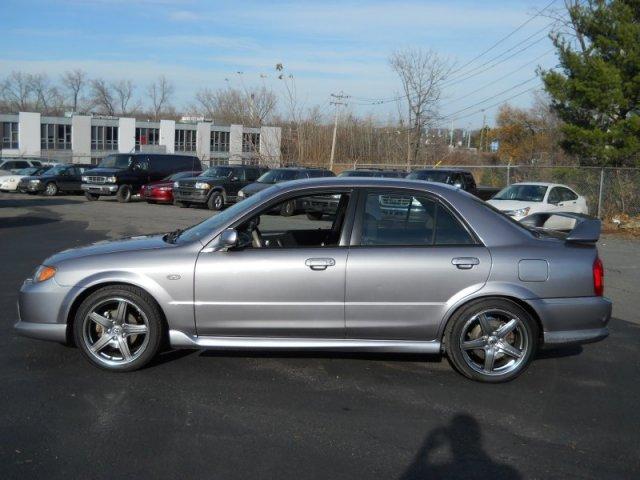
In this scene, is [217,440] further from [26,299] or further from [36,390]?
[26,299]

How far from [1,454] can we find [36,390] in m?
1.09

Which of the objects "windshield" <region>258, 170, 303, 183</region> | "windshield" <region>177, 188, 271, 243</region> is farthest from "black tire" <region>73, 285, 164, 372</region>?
"windshield" <region>258, 170, 303, 183</region>

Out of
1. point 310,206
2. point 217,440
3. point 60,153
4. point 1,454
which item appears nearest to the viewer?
point 1,454

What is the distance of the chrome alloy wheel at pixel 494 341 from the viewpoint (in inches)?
213

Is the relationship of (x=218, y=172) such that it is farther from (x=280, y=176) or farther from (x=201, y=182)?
(x=280, y=176)

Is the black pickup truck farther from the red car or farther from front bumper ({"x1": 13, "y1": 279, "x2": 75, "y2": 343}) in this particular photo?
front bumper ({"x1": 13, "y1": 279, "x2": 75, "y2": 343})

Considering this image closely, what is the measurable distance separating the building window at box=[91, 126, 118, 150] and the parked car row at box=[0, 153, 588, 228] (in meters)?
43.2

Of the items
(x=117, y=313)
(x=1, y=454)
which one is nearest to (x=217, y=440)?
(x=1, y=454)

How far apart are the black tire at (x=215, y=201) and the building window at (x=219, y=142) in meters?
51.2

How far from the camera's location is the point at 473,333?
5480 mm

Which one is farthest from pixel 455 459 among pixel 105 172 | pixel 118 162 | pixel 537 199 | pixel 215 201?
pixel 118 162

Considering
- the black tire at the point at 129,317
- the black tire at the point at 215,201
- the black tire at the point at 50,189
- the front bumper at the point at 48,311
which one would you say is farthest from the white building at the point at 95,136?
the black tire at the point at 129,317

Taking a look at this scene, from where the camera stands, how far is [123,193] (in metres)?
27.4

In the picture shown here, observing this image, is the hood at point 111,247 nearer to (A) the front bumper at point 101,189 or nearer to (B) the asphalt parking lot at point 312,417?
(B) the asphalt parking lot at point 312,417
